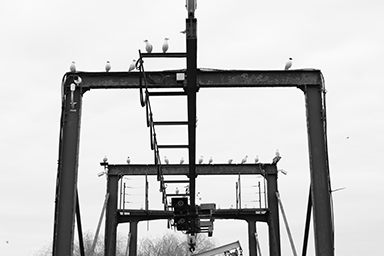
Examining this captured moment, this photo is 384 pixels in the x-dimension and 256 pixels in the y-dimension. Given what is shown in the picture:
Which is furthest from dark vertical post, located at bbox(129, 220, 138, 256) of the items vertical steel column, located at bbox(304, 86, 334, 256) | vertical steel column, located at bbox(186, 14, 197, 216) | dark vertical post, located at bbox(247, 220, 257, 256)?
vertical steel column, located at bbox(304, 86, 334, 256)

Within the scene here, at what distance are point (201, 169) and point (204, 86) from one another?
408 inches

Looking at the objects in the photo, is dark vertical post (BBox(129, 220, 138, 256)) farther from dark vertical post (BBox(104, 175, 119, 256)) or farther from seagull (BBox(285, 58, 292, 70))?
seagull (BBox(285, 58, 292, 70))

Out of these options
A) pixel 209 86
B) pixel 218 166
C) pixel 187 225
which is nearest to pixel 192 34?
pixel 209 86

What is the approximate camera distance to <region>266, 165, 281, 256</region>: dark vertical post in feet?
72.7

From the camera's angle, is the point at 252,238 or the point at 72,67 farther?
the point at 252,238

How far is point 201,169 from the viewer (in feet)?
78.0

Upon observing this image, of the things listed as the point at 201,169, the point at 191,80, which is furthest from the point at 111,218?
the point at 191,80

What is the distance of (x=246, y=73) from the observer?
1407 centimetres

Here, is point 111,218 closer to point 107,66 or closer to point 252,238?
point 252,238

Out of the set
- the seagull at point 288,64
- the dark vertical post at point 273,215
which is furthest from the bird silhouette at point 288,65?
the dark vertical post at point 273,215

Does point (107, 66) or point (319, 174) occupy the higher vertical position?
point (107, 66)

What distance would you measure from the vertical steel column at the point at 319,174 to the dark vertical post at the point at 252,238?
10.9 m

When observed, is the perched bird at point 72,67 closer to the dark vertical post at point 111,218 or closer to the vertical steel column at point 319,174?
the vertical steel column at point 319,174

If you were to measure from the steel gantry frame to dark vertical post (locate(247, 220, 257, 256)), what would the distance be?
10905mm
